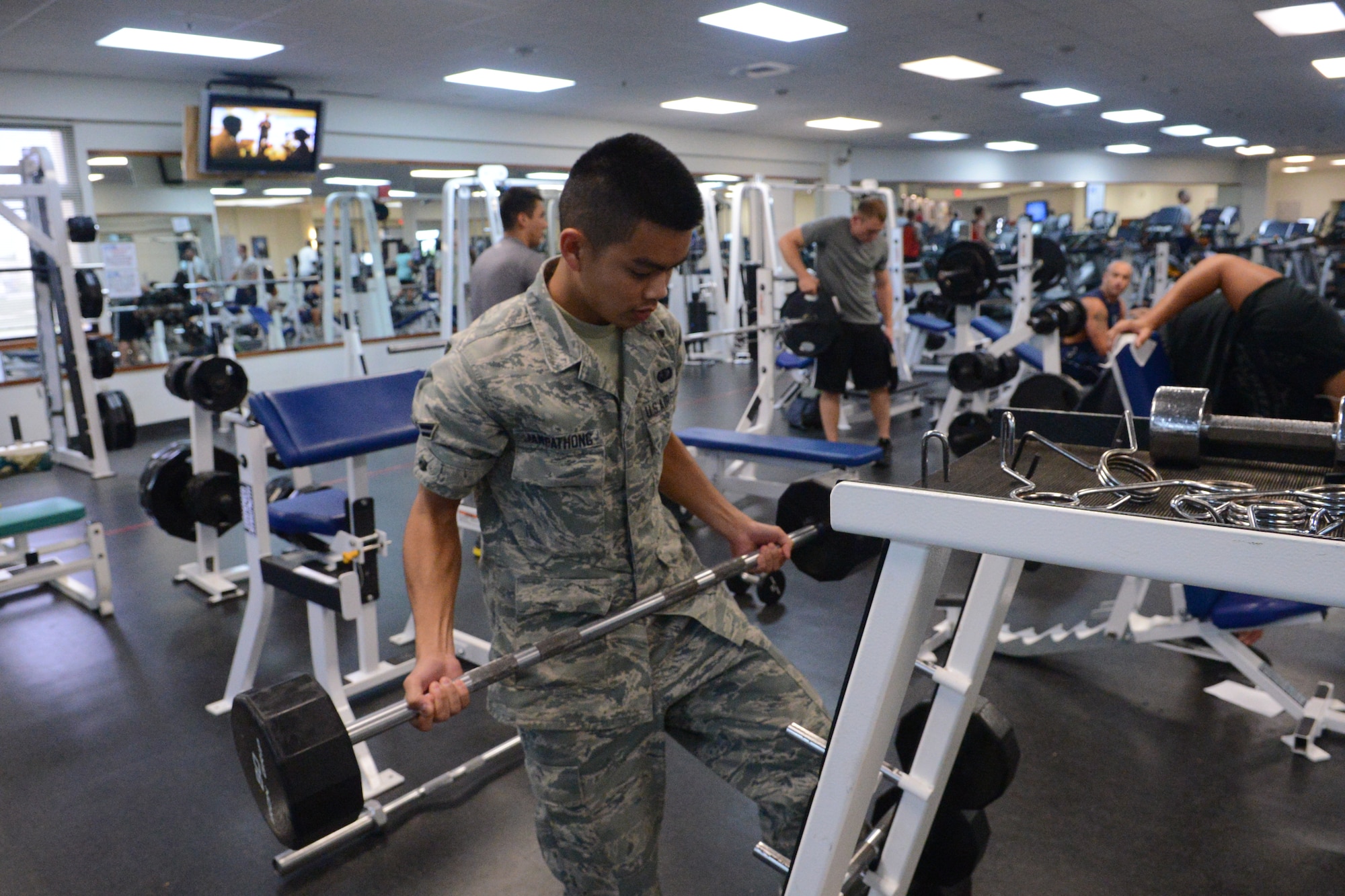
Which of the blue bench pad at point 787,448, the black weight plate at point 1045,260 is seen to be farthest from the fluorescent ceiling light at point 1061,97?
the blue bench pad at point 787,448

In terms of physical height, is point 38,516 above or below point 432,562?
below

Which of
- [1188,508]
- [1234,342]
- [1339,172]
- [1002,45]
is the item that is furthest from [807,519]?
[1339,172]

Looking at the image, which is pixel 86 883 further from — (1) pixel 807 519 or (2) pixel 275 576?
(1) pixel 807 519

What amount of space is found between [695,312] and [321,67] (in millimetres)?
4590

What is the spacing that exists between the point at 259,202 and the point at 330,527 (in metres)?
6.54

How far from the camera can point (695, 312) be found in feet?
32.8

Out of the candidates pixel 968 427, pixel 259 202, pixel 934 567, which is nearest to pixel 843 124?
pixel 259 202

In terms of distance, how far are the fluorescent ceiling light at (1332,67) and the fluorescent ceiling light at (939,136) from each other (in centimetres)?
403

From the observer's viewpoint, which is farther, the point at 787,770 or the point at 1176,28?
the point at 1176,28

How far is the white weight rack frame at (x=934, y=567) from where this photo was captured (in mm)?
528

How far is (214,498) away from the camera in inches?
128

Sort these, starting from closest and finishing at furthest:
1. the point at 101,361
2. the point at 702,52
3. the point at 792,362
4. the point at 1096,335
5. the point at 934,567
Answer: the point at 934,567 → the point at 1096,335 → the point at 101,361 → the point at 792,362 → the point at 702,52

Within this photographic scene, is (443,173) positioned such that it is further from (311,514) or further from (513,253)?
(311,514)

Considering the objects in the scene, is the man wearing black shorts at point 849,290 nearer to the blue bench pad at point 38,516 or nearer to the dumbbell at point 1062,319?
the dumbbell at point 1062,319
